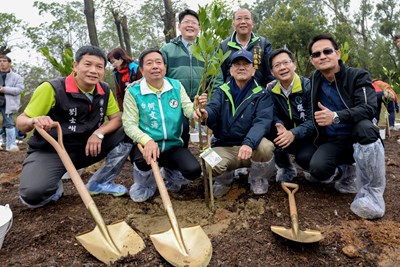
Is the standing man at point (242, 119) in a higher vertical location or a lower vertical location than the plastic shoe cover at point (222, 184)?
higher

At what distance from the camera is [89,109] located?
293 centimetres

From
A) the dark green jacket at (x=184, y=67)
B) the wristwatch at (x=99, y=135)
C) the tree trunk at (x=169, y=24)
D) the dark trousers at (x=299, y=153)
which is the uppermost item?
the tree trunk at (x=169, y=24)

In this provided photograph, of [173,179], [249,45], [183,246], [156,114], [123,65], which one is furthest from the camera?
[123,65]

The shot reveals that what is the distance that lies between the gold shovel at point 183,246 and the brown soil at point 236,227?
0.07m

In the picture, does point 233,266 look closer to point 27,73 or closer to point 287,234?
point 287,234

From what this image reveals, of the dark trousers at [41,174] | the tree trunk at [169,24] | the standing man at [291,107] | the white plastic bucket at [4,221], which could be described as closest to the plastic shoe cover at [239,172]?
the standing man at [291,107]

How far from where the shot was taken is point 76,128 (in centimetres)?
288

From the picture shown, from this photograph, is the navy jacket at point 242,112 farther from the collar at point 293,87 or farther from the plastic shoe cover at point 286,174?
the plastic shoe cover at point 286,174

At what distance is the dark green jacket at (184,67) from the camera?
3541 mm

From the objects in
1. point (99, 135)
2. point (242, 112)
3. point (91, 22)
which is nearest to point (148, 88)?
point (99, 135)

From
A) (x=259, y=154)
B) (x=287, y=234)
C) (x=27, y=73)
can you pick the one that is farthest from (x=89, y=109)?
(x=27, y=73)

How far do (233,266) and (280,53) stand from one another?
6.21ft

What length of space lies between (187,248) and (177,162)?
3.54 feet

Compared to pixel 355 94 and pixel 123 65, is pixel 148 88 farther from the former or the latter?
pixel 355 94
